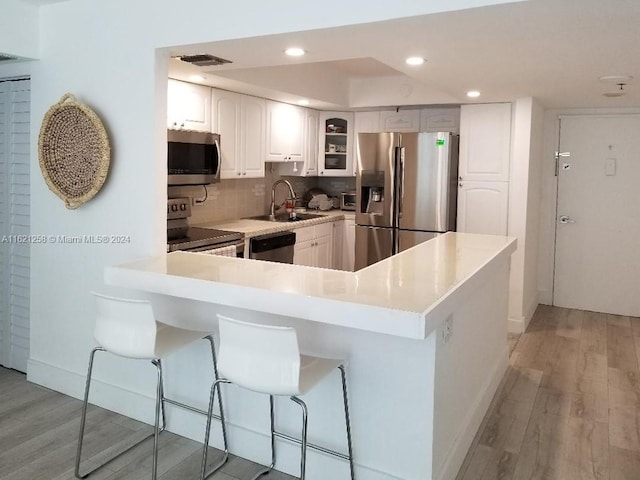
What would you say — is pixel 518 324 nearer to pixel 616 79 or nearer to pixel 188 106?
pixel 616 79

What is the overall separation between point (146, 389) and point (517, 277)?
334 cm

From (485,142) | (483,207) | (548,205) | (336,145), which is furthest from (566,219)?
(336,145)

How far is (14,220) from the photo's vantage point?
149 inches

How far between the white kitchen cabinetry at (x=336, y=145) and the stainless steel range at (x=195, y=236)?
2028mm

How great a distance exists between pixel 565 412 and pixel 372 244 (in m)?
2.68

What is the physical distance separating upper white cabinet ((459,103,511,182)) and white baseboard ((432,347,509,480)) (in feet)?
5.92

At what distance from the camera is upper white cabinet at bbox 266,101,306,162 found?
17.4ft

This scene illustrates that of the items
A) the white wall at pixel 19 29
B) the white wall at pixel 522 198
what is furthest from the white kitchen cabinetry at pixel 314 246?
the white wall at pixel 19 29

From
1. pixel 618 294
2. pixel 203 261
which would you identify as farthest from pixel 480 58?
pixel 618 294

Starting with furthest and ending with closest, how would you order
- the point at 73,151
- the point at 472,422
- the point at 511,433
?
the point at 73,151 < the point at 511,433 < the point at 472,422

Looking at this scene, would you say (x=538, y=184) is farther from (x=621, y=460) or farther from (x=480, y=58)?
(x=621, y=460)

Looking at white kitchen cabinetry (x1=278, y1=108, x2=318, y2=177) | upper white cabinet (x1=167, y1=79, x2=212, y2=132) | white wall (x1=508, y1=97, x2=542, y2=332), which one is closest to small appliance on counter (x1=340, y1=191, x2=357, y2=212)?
white kitchen cabinetry (x1=278, y1=108, x2=318, y2=177)

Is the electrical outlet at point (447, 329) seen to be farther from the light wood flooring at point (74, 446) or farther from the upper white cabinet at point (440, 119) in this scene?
the upper white cabinet at point (440, 119)

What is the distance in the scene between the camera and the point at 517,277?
5074 millimetres
